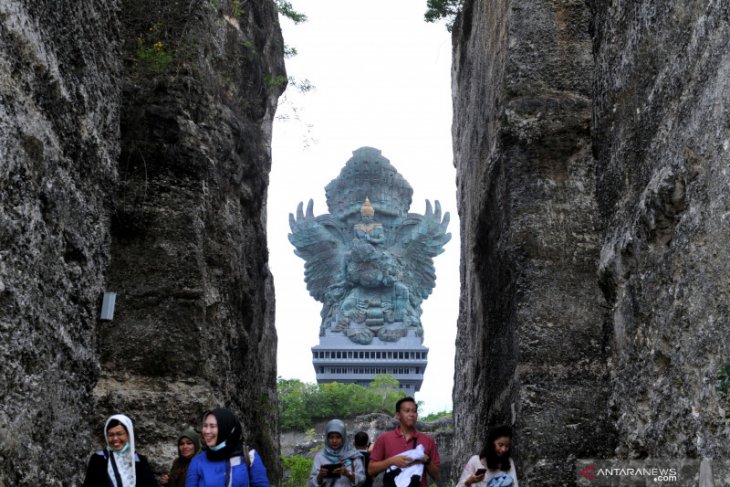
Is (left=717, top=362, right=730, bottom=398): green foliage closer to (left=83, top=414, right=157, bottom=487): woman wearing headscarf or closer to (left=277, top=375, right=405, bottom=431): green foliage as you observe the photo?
(left=83, top=414, right=157, bottom=487): woman wearing headscarf

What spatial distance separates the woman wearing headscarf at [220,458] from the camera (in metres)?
4.36

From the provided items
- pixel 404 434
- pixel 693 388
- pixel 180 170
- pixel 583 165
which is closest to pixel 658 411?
pixel 693 388

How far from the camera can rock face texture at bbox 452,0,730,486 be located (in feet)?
10.9

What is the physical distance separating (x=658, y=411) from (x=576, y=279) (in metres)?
2.96

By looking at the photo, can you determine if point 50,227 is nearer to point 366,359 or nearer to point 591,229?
point 591,229

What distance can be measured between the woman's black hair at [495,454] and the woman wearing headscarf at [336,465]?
0.95m

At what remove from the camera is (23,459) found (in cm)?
392

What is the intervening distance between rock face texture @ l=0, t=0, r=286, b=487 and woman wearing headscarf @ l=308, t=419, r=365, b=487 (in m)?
0.88

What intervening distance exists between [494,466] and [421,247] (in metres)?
28.5

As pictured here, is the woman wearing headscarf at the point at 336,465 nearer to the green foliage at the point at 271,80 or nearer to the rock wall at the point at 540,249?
the rock wall at the point at 540,249

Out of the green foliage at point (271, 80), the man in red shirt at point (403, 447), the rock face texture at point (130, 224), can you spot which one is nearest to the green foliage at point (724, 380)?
the rock face texture at point (130, 224)

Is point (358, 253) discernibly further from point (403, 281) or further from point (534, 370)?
point (534, 370)

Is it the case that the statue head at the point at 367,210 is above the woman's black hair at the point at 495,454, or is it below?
above

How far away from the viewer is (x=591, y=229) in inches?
268
